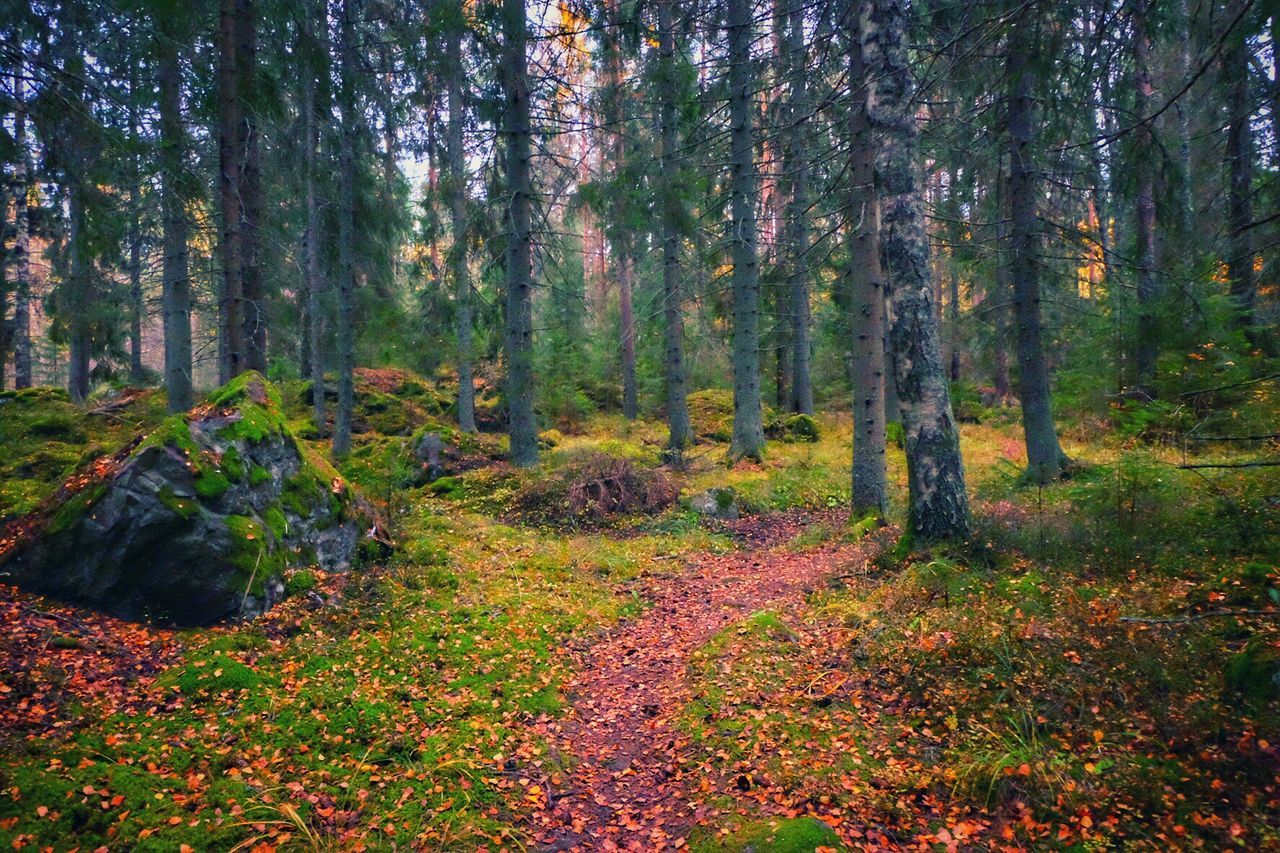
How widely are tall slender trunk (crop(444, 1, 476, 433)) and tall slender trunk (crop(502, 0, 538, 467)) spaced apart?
4.20ft

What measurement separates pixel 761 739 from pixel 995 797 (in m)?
1.42

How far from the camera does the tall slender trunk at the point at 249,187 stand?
9.09m

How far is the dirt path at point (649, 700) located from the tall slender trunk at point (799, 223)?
17.7 feet

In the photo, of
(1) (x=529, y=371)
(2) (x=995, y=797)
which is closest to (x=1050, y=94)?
(2) (x=995, y=797)

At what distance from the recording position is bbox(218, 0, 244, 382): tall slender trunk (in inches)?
348

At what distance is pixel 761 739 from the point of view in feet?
14.4

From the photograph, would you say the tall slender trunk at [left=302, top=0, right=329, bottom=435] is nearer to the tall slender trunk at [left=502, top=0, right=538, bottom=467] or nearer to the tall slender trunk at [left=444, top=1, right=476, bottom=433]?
the tall slender trunk at [left=444, top=1, right=476, bottom=433]

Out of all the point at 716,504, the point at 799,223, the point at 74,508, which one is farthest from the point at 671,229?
the point at 74,508

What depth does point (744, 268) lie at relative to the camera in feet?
46.6

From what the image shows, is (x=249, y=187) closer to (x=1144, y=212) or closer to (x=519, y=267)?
(x=519, y=267)

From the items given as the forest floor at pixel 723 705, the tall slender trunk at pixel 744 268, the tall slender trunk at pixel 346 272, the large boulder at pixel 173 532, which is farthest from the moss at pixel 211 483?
the tall slender trunk at pixel 744 268

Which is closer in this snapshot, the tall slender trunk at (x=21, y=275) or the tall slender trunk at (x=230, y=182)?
the tall slender trunk at (x=230, y=182)

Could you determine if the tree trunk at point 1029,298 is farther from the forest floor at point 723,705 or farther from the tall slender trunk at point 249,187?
the tall slender trunk at point 249,187

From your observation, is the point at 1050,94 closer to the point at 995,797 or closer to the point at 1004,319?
the point at 995,797
